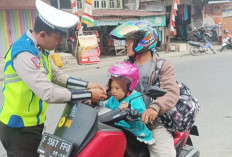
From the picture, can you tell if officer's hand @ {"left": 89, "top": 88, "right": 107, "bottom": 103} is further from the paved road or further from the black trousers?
the paved road

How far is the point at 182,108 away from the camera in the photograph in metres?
2.47

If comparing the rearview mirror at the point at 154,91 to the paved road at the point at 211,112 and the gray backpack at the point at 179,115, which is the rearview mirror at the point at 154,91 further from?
the paved road at the point at 211,112

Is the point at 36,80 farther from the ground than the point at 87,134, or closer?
farther from the ground

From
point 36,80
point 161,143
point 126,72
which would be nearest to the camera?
point 36,80

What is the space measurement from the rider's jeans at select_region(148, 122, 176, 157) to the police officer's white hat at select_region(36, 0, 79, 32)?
1018 millimetres

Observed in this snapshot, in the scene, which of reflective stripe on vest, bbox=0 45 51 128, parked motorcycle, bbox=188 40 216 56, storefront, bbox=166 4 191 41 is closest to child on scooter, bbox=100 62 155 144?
reflective stripe on vest, bbox=0 45 51 128

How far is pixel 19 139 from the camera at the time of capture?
224 cm

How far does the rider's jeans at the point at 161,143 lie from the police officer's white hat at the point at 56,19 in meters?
1.02

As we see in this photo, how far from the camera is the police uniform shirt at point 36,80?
1991 mm

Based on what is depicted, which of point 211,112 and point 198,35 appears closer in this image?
point 211,112

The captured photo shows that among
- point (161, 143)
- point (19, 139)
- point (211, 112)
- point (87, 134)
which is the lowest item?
point (211, 112)

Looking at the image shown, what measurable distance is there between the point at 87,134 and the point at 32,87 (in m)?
0.46

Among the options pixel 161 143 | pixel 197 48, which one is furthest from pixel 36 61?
pixel 197 48

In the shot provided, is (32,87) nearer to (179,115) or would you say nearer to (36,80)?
(36,80)
